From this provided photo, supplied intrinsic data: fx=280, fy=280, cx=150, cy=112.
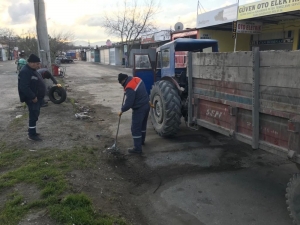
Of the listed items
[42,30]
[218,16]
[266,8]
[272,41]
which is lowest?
[272,41]

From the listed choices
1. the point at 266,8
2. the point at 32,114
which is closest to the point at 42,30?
the point at 32,114

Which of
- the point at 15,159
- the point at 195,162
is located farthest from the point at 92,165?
the point at 195,162

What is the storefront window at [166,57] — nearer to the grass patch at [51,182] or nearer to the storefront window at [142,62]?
the storefront window at [142,62]

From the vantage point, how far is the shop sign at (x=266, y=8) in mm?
9359

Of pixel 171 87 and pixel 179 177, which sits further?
pixel 171 87

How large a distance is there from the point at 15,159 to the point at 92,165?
138 cm

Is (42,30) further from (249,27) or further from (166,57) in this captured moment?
(249,27)

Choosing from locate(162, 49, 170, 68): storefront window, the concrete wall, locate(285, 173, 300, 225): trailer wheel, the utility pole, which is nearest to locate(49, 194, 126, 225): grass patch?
locate(285, 173, 300, 225): trailer wheel

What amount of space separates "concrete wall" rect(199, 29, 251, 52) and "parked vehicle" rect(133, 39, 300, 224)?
10985 mm

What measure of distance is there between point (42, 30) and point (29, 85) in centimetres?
495

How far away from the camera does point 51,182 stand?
3850 mm

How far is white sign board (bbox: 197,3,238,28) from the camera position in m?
12.2

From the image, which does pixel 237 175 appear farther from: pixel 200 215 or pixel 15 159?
pixel 15 159

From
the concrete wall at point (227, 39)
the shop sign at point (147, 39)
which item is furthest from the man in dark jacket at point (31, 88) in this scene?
the shop sign at point (147, 39)
